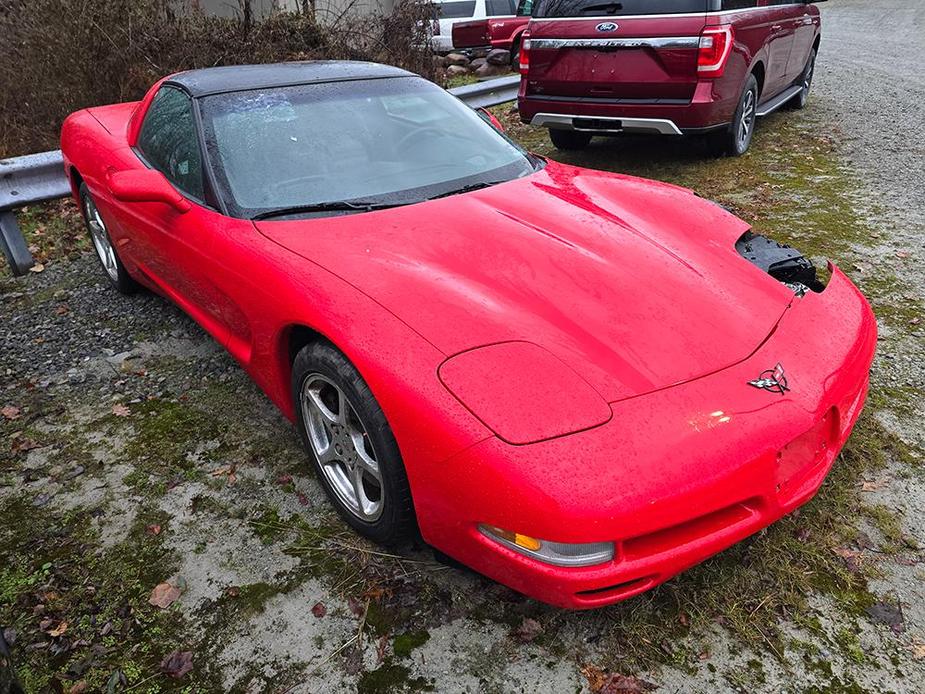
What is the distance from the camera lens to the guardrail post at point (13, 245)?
4609 mm

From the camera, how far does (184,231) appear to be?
111 inches

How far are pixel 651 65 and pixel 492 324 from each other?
173 inches

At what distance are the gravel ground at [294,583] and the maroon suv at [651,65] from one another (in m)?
2.78

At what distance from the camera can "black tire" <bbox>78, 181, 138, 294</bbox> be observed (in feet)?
13.4

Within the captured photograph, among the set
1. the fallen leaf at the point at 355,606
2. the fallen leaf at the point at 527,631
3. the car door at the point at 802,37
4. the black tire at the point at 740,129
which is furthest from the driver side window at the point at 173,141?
the car door at the point at 802,37

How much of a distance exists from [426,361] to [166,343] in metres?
2.41

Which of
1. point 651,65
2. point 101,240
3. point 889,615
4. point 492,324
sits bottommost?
point 889,615

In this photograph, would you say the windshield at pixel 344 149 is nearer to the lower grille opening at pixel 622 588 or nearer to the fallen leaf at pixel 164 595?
the fallen leaf at pixel 164 595

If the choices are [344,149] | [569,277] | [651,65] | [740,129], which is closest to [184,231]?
[344,149]

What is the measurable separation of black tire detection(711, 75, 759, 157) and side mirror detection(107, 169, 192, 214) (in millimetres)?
4951

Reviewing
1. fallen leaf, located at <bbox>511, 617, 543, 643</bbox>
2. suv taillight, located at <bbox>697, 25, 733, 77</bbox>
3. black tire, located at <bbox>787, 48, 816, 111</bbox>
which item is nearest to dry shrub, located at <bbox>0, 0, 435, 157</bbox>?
suv taillight, located at <bbox>697, 25, 733, 77</bbox>

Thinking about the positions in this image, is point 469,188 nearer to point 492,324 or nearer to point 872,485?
point 492,324

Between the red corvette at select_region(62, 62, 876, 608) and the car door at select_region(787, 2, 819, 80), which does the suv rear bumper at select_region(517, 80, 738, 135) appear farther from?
the red corvette at select_region(62, 62, 876, 608)

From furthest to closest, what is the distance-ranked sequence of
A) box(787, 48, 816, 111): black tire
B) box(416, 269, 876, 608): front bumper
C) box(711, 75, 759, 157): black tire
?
box(787, 48, 816, 111): black tire → box(711, 75, 759, 157): black tire → box(416, 269, 876, 608): front bumper
